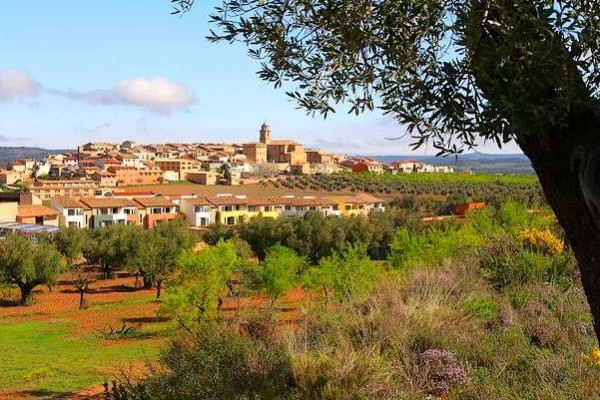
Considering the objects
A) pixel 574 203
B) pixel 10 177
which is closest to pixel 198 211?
pixel 10 177

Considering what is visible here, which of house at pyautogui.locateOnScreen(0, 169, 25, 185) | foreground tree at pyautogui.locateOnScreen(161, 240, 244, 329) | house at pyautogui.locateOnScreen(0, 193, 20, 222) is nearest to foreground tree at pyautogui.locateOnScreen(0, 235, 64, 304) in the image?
foreground tree at pyautogui.locateOnScreen(161, 240, 244, 329)

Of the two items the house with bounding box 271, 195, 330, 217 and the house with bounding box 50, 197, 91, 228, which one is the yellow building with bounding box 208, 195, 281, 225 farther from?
the house with bounding box 50, 197, 91, 228

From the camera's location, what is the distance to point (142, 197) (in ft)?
236

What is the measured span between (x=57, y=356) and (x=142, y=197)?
52.1 metres

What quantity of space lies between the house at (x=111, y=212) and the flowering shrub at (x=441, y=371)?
59831mm

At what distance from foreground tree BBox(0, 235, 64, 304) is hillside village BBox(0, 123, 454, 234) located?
1580 cm

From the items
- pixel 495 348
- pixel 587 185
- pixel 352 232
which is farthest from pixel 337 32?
pixel 352 232

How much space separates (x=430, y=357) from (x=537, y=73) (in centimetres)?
473

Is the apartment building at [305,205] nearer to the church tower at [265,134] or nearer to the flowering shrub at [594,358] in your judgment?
the flowering shrub at [594,358]

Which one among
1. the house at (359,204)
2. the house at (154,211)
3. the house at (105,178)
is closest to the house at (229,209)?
the house at (154,211)

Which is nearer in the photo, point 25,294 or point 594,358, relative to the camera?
point 594,358

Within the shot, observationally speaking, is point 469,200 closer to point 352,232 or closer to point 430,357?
point 352,232

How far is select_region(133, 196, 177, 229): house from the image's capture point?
219 ft

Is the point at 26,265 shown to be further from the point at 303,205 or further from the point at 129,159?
the point at 129,159
